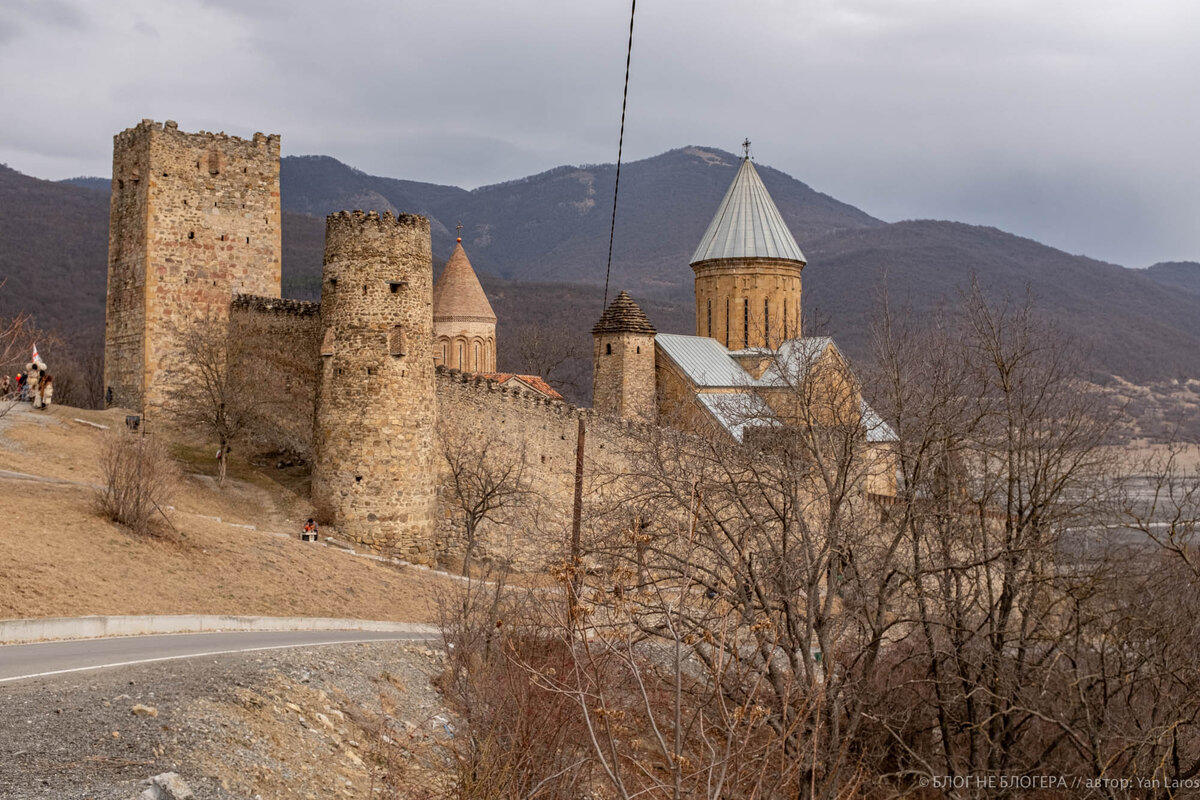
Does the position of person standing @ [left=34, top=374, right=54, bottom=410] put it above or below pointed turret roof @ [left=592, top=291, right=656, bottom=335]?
below

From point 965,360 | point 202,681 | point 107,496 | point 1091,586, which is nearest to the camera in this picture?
point 202,681

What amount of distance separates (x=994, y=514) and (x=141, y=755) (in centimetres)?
1155

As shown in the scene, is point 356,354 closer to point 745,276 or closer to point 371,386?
point 371,386

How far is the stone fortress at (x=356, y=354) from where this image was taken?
21.5m

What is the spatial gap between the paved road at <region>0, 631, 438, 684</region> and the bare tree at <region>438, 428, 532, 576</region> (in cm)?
888

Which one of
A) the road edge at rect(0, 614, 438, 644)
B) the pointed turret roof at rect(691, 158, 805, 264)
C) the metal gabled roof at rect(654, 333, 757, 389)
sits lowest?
the road edge at rect(0, 614, 438, 644)

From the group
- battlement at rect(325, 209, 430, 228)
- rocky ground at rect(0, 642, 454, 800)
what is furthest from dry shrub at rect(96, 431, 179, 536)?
battlement at rect(325, 209, 430, 228)

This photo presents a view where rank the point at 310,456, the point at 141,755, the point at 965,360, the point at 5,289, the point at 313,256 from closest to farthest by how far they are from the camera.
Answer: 1. the point at 141,755
2. the point at 965,360
3. the point at 310,456
4. the point at 5,289
5. the point at 313,256

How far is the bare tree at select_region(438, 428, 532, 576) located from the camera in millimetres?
23656

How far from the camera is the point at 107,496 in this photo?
16250 mm

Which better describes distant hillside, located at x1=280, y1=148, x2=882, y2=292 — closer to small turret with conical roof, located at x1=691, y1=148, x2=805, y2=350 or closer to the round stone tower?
small turret with conical roof, located at x1=691, y1=148, x2=805, y2=350

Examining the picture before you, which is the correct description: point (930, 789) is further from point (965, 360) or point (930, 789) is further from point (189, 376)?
point (189, 376)

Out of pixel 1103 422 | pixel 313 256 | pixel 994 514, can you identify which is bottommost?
pixel 994 514

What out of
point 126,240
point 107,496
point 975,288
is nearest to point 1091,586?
point 975,288
